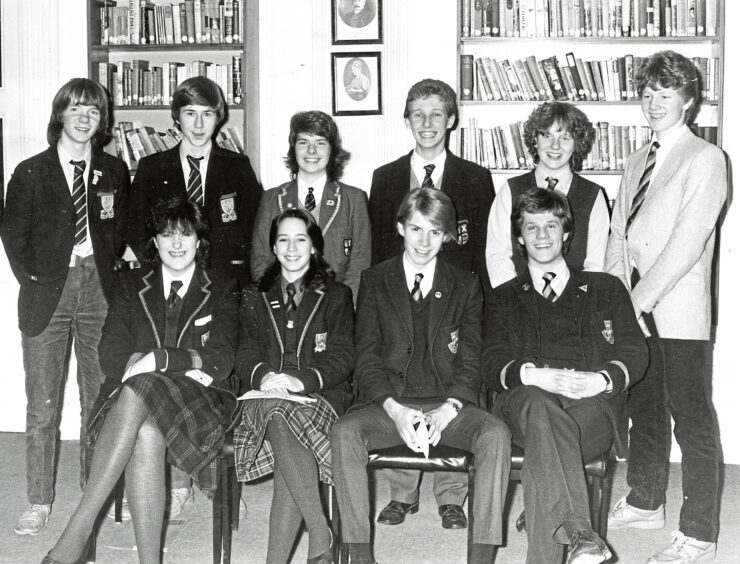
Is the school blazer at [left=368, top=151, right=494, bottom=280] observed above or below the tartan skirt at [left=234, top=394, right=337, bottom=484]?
above

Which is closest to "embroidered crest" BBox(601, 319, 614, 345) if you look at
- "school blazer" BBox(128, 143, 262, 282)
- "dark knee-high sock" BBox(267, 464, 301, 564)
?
"dark knee-high sock" BBox(267, 464, 301, 564)

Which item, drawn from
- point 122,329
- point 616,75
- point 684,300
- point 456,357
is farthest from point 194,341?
point 616,75

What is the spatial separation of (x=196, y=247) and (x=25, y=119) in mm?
1827

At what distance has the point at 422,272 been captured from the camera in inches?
123

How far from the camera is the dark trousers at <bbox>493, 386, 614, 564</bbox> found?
2.61 metres

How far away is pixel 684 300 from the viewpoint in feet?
9.87

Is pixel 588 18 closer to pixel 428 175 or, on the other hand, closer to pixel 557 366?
pixel 428 175

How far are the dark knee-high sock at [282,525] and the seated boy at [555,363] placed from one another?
0.74 m

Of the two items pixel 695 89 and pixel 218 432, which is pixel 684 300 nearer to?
pixel 695 89

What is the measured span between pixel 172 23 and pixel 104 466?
276cm

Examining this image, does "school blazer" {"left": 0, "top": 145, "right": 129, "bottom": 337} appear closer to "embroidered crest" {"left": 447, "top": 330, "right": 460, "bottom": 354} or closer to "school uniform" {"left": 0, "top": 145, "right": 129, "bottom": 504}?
"school uniform" {"left": 0, "top": 145, "right": 129, "bottom": 504}

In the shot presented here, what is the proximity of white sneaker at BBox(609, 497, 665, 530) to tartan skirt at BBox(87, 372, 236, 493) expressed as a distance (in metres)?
1.55

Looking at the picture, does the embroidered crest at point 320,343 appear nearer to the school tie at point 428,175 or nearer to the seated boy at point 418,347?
the seated boy at point 418,347

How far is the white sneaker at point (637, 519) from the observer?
10.9 ft
